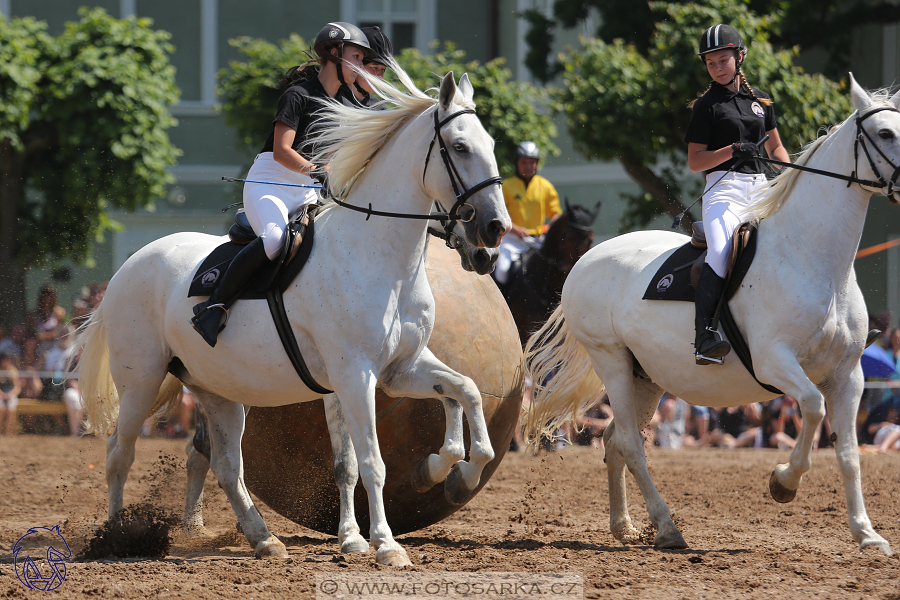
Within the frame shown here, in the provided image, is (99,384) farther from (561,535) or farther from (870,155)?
(870,155)

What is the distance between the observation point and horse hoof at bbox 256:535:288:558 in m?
6.02

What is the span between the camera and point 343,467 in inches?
242

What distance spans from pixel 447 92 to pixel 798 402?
8.42ft

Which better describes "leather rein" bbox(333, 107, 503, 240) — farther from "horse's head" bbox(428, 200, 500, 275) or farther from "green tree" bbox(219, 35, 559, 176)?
"green tree" bbox(219, 35, 559, 176)

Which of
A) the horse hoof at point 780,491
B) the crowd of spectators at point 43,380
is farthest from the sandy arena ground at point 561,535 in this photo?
the crowd of spectators at point 43,380

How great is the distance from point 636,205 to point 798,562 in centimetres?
1239

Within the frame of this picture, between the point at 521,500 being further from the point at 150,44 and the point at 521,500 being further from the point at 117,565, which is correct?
the point at 150,44

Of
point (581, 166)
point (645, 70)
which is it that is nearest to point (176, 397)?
point (645, 70)

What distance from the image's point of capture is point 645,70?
Answer: 15531 millimetres

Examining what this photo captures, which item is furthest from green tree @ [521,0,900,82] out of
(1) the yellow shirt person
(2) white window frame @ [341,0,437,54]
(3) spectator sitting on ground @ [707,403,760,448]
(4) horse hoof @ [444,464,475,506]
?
(4) horse hoof @ [444,464,475,506]

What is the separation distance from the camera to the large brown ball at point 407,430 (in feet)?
21.2

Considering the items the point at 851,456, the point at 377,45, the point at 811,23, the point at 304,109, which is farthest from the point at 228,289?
the point at 811,23

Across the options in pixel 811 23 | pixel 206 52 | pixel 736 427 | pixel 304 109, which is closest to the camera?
pixel 304 109

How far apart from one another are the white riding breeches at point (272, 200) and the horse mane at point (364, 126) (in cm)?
33
